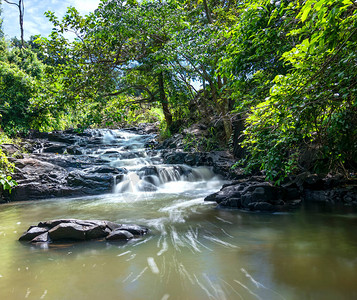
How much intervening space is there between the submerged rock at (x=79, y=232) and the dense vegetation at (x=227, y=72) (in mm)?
2374

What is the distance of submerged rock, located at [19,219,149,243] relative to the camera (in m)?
3.89

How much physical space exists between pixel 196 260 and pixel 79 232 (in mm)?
1932

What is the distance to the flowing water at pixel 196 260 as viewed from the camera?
7.77 feet

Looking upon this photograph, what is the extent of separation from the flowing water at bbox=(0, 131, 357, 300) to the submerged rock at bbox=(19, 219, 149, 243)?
6.5 inches

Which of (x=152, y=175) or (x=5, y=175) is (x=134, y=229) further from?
(x=152, y=175)

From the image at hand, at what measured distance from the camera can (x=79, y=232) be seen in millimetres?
3893

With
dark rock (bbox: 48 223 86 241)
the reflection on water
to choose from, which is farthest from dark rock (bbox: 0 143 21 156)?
dark rock (bbox: 48 223 86 241)

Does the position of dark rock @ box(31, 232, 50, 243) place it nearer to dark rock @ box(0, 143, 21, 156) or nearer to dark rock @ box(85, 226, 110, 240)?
dark rock @ box(85, 226, 110, 240)

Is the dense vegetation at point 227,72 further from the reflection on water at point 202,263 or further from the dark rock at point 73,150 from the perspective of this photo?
the dark rock at point 73,150

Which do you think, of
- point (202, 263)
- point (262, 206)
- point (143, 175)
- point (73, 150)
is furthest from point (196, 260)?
point (73, 150)

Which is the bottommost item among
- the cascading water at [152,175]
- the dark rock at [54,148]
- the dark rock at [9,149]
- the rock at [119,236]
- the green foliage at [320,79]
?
the rock at [119,236]

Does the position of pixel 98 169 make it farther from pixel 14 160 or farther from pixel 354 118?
pixel 354 118

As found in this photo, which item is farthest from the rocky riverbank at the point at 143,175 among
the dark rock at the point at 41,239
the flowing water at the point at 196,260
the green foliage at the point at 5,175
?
the dark rock at the point at 41,239

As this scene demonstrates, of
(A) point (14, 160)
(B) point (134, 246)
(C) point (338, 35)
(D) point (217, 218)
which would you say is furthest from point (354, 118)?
(A) point (14, 160)
